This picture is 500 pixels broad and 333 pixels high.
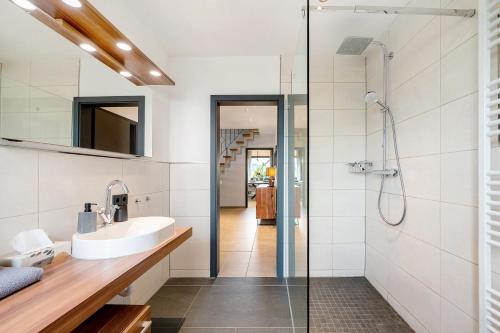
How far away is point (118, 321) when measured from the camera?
1.07 m

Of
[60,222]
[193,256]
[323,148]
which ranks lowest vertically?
[193,256]

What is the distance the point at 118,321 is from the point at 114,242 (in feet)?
1.17

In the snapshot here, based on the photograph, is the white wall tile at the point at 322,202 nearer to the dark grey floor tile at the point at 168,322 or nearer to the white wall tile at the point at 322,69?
the white wall tile at the point at 322,69

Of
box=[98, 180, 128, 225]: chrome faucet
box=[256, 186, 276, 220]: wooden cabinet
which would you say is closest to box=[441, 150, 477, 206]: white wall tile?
box=[98, 180, 128, 225]: chrome faucet

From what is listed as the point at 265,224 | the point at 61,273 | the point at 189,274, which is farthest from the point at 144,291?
the point at 265,224

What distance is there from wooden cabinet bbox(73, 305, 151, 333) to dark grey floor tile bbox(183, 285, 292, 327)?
0.74 meters

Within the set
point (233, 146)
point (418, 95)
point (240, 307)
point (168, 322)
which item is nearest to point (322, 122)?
point (418, 95)

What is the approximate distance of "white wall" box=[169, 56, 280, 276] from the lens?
2.53m

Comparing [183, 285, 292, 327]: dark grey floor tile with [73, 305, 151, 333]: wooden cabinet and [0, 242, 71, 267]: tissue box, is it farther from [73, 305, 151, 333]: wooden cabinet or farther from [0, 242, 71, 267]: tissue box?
[0, 242, 71, 267]: tissue box

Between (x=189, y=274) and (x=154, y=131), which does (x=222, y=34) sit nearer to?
(x=154, y=131)

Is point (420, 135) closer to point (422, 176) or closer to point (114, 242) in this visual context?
point (422, 176)

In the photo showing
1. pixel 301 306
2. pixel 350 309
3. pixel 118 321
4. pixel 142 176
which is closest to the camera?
pixel 118 321

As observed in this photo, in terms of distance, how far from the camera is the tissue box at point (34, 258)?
0.91 m

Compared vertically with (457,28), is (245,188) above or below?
below
